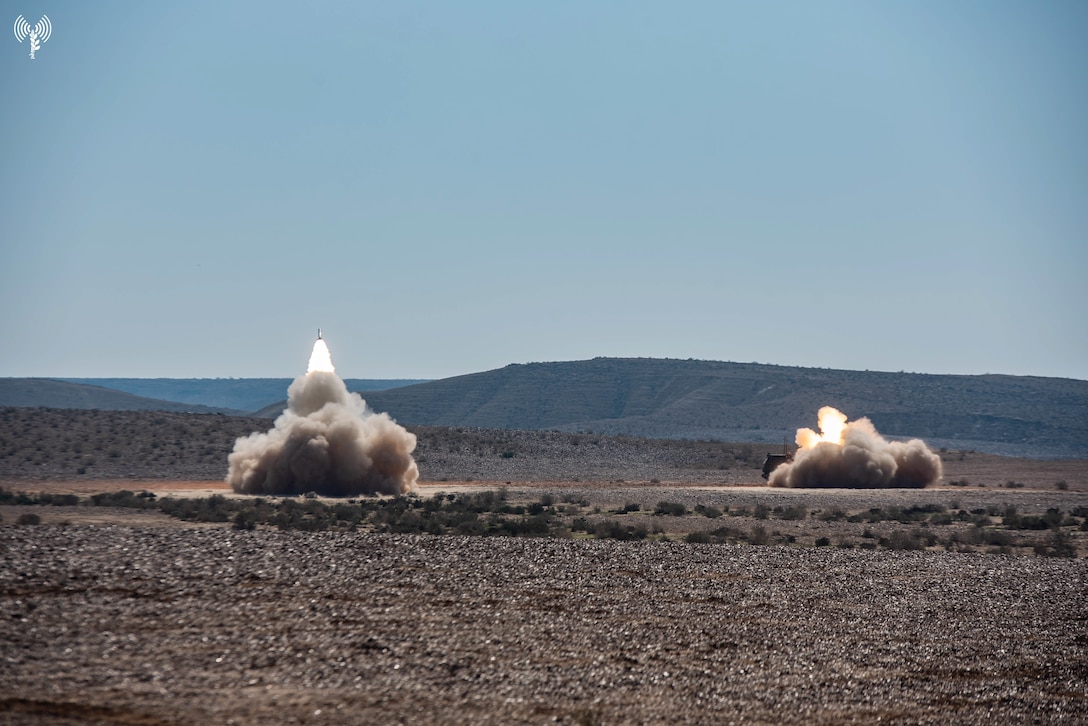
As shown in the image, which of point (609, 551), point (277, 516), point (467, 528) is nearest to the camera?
point (609, 551)

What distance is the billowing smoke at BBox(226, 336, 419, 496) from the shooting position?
187 ft

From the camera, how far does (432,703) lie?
17781mm

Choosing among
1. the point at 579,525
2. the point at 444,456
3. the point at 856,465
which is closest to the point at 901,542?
the point at 579,525

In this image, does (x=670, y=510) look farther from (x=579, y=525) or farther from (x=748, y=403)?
(x=748, y=403)

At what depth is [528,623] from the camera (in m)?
22.8

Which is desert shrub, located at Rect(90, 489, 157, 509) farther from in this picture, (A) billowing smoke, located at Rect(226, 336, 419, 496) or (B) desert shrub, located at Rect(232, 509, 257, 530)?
(A) billowing smoke, located at Rect(226, 336, 419, 496)

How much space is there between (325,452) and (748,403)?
12152 centimetres

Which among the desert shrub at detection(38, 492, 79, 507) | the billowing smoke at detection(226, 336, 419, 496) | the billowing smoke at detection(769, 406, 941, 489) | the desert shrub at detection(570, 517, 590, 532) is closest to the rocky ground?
the billowing smoke at detection(769, 406, 941, 489)

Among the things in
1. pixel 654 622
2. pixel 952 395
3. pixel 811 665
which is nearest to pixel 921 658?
pixel 811 665

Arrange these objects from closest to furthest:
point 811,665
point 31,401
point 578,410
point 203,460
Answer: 1. point 811,665
2. point 203,460
3. point 578,410
4. point 31,401

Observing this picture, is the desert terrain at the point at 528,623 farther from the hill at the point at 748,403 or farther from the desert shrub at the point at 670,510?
the hill at the point at 748,403

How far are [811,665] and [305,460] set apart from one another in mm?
37999

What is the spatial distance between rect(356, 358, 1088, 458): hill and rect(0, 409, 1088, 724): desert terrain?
114880 mm

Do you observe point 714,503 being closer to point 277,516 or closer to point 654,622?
point 277,516
